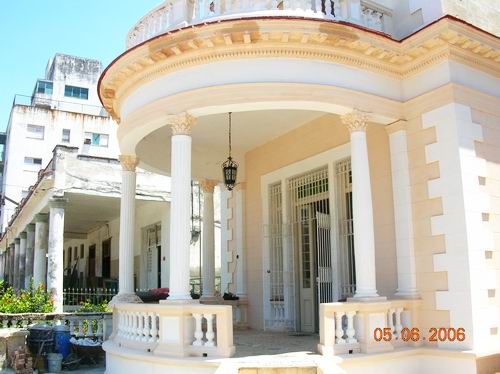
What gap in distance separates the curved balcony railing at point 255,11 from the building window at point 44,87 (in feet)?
106

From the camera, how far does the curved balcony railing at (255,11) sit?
7723 mm

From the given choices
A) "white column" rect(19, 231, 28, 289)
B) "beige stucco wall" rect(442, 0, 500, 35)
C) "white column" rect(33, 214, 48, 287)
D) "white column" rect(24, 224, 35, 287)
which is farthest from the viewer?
"white column" rect(19, 231, 28, 289)

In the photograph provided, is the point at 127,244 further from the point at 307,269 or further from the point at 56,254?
the point at 56,254

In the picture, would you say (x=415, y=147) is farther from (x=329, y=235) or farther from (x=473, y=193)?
(x=329, y=235)

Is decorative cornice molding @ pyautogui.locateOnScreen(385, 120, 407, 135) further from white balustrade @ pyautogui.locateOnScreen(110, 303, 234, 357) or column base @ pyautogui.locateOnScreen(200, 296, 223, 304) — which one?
column base @ pyautogui.locateOnScreen(200, 296, 223, 304)

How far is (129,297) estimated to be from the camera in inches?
361

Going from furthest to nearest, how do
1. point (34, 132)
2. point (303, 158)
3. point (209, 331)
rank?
1. point (34, 132)
2. point (303, 158)
3. point (209, 331)

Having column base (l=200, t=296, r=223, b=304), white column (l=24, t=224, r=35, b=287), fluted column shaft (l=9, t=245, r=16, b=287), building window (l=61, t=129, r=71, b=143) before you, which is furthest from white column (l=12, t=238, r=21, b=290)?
column base (l=200, t=296, r=223, b=304)

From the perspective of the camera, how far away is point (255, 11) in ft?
25.3

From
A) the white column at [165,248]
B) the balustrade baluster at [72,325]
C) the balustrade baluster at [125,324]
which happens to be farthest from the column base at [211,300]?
the white column at [165,248]

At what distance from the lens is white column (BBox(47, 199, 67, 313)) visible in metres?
15.0

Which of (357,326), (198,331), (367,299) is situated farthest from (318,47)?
(198,331)

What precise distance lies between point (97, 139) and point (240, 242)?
25604 mm

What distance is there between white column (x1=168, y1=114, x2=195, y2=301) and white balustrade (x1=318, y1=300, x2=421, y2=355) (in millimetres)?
1901
